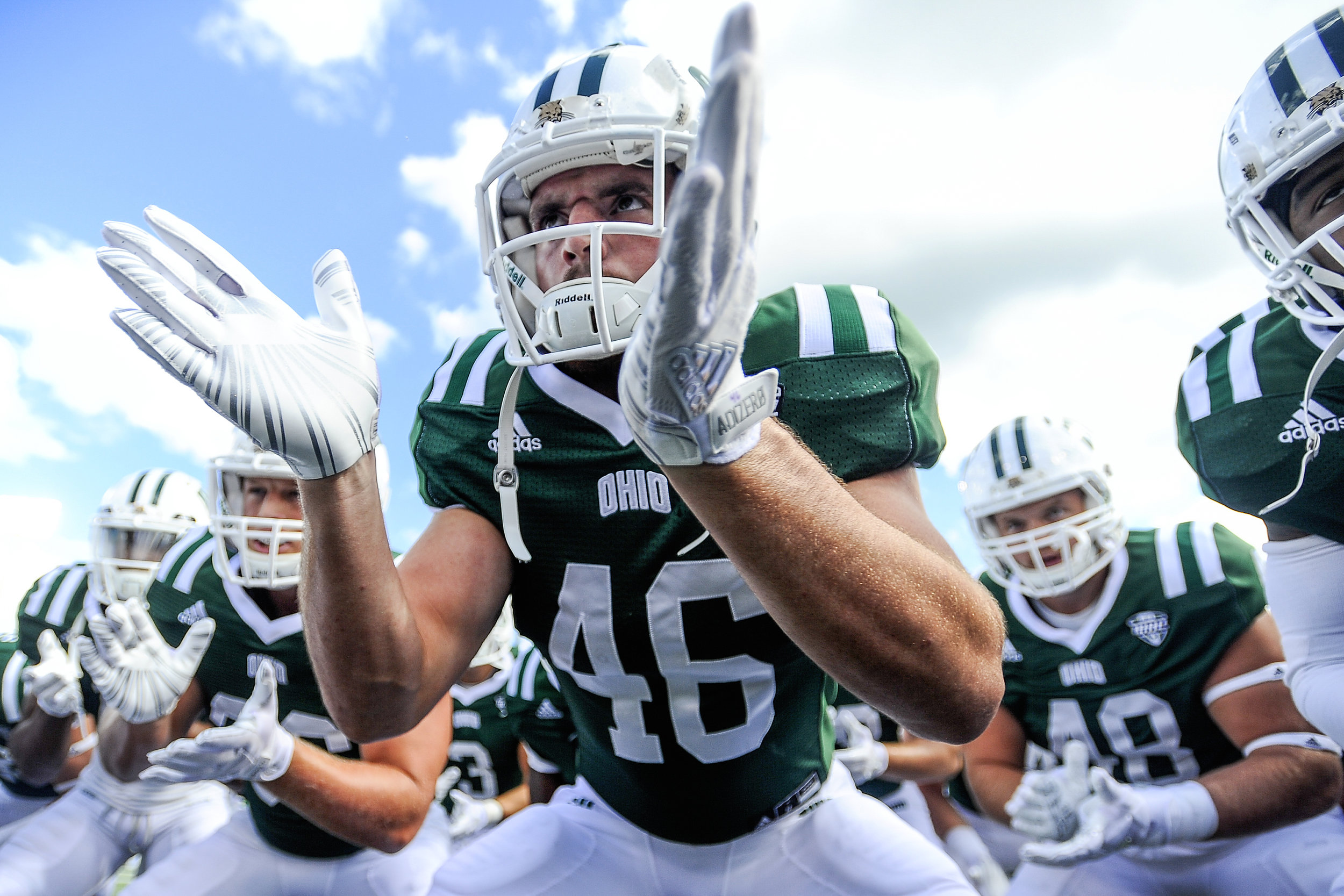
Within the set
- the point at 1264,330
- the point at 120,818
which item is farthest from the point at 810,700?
the point at 120,818

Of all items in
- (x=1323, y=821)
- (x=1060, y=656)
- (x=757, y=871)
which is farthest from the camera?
(x=1060, y=656)

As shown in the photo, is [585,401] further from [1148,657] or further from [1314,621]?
[1148,657]

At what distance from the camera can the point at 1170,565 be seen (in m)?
3.58

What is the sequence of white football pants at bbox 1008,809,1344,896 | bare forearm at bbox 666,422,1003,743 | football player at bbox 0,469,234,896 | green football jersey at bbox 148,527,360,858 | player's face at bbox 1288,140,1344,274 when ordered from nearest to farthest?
bare forearm at bbox 666,422,1003,743
player's face at bbox 1288,140,1344,274
white football pants at bbox 1008,809,1344,896
green football jersey at bbox 148,527,360,858
football player at bbox 0,469,234,896

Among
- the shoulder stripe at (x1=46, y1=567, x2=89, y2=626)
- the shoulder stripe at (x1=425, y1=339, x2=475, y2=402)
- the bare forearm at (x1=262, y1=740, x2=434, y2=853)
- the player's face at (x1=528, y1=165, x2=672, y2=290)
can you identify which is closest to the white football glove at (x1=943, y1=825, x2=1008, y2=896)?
the bare forearm at (x1=262, y1=740, x2=434, y2=853)

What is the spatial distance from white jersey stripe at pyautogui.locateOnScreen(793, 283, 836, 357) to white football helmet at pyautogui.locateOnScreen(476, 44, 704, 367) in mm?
356

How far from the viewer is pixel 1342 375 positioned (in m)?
2.11

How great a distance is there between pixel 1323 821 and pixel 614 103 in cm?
326

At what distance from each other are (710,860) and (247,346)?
1387 mm

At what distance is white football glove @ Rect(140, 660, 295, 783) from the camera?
2.44 metres

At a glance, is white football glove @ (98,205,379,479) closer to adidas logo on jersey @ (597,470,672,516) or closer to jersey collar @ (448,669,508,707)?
adidas logo on jersey @ (597,470,672,516)

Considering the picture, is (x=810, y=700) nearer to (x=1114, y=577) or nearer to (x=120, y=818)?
(x=1114, y=577)

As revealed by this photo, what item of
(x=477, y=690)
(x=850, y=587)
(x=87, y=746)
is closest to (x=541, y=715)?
(x=477, y=690)

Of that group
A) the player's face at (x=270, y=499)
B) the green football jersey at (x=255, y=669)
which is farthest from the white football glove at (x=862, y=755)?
the player's face at (x=270, y=499)
